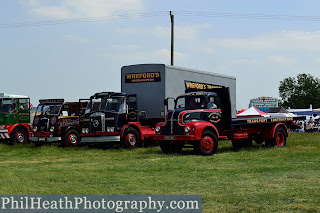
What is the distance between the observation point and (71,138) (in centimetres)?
2064

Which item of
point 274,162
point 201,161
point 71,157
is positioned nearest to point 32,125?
point 71,157

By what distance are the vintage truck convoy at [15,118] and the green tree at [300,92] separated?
78067mm

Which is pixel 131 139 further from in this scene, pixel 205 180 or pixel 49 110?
pixel 205 180

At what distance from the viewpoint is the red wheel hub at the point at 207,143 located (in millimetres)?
15852

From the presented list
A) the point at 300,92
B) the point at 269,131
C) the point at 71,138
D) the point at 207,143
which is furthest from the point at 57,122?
the point at 300,92

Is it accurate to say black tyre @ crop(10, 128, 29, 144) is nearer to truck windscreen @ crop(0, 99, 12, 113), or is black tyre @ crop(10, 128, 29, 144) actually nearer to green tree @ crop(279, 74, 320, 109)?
truck windscreen @ crop(0, 99, 12, 113)

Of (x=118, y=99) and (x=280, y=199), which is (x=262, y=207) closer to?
(x=280, y=199)

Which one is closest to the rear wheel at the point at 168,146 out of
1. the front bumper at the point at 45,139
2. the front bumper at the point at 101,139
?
the front bumper at the point at 101,139

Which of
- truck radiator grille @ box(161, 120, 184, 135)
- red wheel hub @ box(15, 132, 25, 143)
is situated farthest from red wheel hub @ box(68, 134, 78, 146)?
truck radiator grille @ box(161, 120, 184, 135)

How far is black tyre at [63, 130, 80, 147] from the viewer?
20.5 m

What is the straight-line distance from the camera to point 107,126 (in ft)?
62.0

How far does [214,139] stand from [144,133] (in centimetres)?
413

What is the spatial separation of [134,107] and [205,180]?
33.5ft

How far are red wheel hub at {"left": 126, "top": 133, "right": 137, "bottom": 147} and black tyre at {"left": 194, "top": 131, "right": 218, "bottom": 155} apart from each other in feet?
13.2
